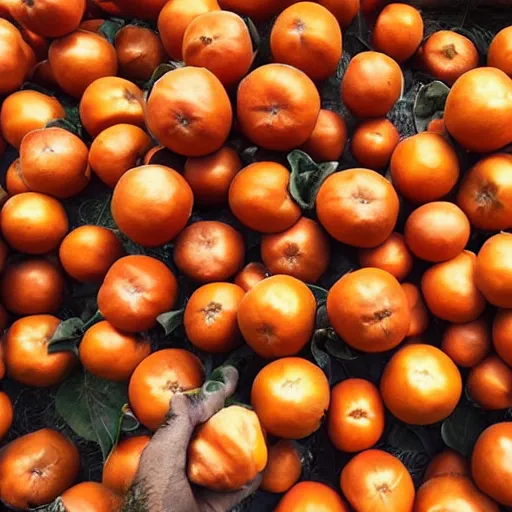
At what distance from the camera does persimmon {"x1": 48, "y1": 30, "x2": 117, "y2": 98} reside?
→ 4.36 feet

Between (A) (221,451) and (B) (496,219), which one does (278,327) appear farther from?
(B) (496,219)

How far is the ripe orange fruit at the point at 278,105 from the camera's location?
1.08m

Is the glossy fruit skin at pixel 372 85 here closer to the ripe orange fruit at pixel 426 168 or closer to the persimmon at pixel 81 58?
the ripe orange fruit at pixel 426 168

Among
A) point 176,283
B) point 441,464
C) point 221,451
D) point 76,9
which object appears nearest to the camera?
point 221,451

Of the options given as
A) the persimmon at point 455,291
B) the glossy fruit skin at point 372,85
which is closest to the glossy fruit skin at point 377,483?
the persimmon at point 455,291

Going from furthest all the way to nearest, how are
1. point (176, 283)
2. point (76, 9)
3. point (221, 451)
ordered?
point (76, 9), point (176, 283), point (221, 451)

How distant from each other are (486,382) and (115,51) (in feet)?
3.47

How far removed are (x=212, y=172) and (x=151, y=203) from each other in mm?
148

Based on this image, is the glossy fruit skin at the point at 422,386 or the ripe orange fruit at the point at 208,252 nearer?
the glossy fruit skin at the point at 422,386

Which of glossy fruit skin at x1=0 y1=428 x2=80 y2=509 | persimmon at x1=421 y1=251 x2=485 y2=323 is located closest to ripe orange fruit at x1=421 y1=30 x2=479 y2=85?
persimmon at x1=421 y1=251 x2=485 y2=323

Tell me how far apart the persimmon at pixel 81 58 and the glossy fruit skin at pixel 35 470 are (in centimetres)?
76

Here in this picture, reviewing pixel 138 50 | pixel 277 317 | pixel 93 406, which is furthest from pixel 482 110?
pixel 93 406

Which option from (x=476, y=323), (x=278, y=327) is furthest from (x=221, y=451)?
(x=476, y=323)

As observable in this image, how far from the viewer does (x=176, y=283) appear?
3.81 feet
